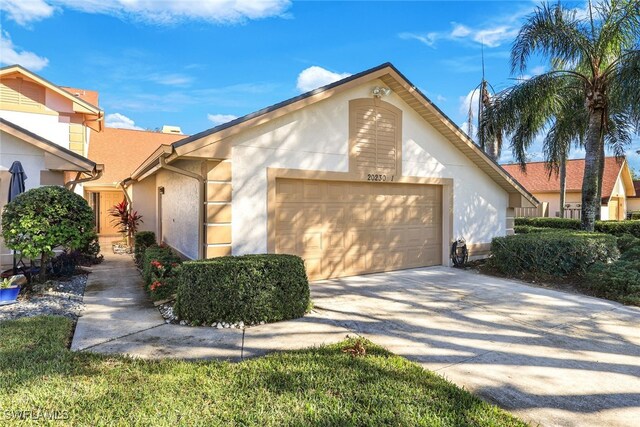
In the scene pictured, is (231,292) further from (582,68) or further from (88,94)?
(88,94)

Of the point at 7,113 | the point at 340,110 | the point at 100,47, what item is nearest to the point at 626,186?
the point at 340,110

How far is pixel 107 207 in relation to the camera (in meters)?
19.4

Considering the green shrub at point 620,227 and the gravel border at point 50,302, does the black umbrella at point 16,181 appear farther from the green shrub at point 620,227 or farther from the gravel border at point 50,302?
the green shrub at point 620,227

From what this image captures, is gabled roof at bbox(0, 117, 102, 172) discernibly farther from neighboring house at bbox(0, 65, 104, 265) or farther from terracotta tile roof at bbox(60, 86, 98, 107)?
terracotta tile roof at bbox(60, 86, 98, 107)

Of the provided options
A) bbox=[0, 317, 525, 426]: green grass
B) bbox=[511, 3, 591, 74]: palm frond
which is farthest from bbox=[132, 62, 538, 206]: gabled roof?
bbox=[0, 317, 525, 426]: green grass

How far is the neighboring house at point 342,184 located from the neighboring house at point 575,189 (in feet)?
61.8

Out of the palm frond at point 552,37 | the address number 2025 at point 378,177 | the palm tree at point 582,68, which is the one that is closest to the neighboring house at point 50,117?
the address number 2025 at point 378,177

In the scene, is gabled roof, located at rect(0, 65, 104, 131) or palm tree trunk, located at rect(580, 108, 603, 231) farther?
gabled roof, located at rect(0, 65, 104, 131)

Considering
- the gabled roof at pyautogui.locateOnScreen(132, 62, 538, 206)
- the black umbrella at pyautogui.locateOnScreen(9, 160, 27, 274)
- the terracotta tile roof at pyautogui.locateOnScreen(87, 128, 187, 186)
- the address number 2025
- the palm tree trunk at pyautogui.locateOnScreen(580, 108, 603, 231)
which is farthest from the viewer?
the terracotta tile roof at pyautogui.locateOnScreen(87, 128, 187, 186)

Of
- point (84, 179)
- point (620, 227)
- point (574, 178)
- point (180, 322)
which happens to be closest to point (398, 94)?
point (180, 322)

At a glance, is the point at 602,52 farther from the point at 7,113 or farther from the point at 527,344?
the point at 7,113

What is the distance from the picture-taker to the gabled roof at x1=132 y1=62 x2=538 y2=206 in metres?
6.51

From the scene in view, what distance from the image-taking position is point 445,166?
10172mm

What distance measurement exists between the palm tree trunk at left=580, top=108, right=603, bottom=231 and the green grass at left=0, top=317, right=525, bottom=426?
34.5 feet
